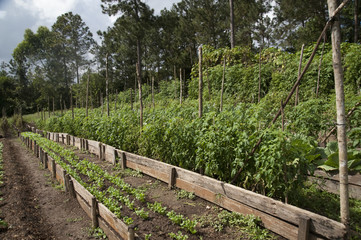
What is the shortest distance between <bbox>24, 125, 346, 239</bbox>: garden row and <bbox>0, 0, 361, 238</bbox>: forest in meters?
0.25

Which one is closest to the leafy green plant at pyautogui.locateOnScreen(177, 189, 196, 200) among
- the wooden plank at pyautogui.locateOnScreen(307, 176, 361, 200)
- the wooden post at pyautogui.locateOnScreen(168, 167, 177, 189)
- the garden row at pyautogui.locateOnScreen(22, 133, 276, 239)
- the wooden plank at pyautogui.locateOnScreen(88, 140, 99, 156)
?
the wooden post at pyautogui.locateOnScreen(168, 167, 177, 189)

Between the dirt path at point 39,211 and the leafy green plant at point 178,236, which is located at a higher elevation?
the leafy green plant at point 178,236

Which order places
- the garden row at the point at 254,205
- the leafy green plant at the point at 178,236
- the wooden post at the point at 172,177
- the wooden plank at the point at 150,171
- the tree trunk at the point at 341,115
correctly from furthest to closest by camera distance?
the wooden plank at the point at 150,171, the wooden post at the point at 172,177, the leafy green plant at the point at 178,236, the garden row at the point at 254,205, the tree trunk at the point at 341,115

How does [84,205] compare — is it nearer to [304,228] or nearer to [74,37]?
[304,228]

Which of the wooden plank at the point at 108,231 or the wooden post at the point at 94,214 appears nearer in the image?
the wooden plank at the point at 108,231

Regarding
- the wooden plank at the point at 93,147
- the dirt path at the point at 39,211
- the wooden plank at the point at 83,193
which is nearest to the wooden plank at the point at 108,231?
the dirt path at the point at 39,211

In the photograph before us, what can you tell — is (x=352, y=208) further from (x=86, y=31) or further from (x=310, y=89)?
(x=86, y=31)

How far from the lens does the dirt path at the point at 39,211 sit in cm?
347

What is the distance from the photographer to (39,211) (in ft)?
14.1

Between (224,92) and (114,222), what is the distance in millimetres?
8537

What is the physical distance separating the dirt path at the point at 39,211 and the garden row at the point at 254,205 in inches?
64.3

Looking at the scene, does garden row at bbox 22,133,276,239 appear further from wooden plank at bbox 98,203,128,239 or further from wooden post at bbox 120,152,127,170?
wooden post at bbox 120,152,127,170

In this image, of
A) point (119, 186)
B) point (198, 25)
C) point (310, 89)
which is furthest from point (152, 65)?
point (119, 186)

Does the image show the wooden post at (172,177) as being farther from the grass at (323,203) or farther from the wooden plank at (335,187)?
the wooden plank at (335,187)
